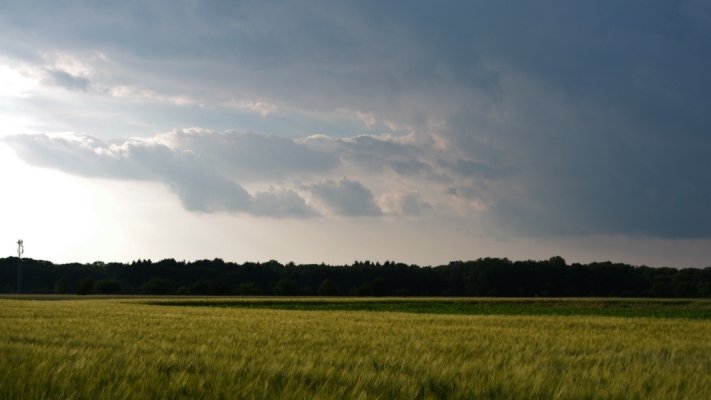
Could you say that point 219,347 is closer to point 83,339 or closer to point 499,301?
point 83,339

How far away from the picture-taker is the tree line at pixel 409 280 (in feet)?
389

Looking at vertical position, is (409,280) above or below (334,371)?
above

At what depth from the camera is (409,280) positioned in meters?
129

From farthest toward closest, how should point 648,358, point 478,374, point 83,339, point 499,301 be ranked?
point 499,301, point 83,339, point 648,358, point 478,374

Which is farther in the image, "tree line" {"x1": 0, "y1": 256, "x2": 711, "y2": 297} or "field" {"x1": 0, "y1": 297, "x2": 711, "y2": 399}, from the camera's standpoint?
"tree line" {"x1": 0, "y1": 256, "x2": 711, "y2": 297}

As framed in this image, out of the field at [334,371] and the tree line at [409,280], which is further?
the tree line at [409,280]

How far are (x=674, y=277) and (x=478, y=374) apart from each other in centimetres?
12778

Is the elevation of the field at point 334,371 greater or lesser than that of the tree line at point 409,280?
lesser

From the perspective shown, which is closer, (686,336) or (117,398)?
(117,398)

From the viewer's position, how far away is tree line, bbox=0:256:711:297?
11844 cm

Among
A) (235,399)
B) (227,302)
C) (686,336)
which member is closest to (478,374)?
(235,399)

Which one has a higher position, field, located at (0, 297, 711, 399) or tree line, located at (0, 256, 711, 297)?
tree line, located at (0, 256, 711, 297)

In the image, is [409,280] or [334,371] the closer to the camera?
[334,371]

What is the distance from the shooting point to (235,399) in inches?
262
